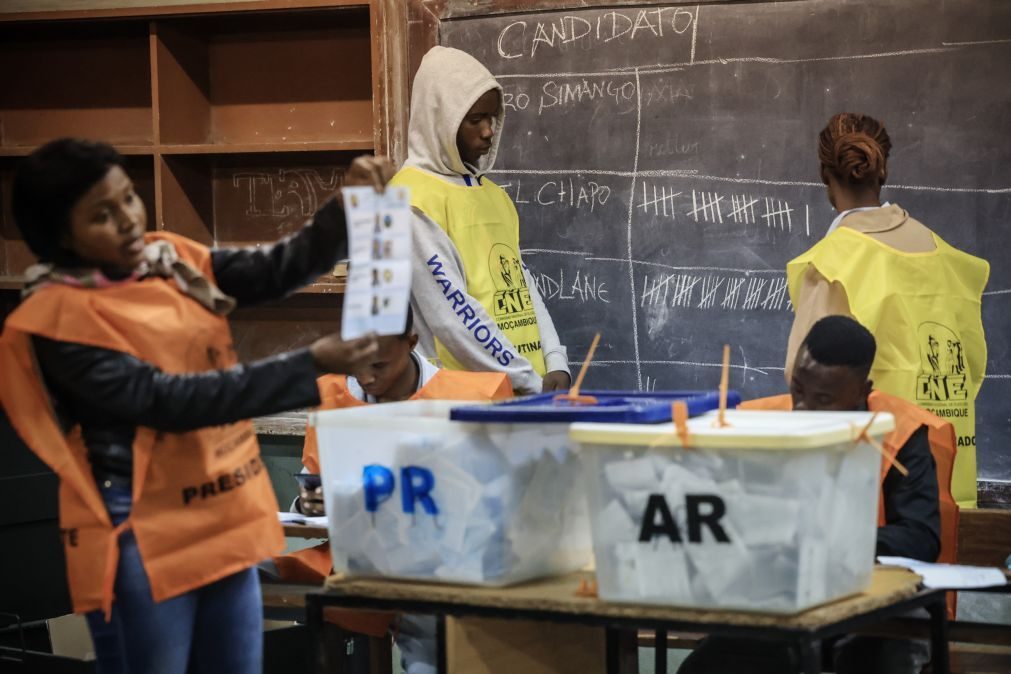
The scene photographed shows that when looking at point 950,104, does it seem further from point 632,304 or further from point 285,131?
point 285,131

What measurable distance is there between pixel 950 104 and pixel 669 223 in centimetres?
85

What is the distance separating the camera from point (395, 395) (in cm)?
295

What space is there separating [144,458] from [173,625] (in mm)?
244

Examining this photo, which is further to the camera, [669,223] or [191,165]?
[191,165]

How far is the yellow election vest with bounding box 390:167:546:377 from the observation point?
339cm

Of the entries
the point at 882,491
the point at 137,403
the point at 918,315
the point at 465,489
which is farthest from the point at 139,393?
the point at 918,315

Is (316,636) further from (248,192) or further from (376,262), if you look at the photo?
(248,192)

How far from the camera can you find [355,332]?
70.2 inches

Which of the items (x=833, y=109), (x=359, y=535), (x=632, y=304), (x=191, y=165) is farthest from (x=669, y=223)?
(x=359, y=535)

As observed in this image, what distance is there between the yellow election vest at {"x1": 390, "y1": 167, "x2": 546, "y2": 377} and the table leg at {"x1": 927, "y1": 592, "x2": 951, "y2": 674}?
1550mm

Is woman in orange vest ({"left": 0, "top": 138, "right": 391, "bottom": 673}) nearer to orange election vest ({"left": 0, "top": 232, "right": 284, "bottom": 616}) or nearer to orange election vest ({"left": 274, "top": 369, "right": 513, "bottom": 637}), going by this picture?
orange election vest ({"left": 0, "top": 232, "right": 284, "bottom": 616})

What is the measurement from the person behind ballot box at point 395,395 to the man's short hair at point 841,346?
75cm

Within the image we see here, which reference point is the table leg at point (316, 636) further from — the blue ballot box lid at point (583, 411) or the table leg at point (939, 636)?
the table leg at point (939, 636)

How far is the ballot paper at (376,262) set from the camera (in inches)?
70.3
